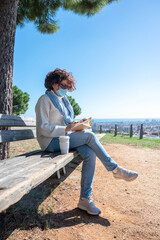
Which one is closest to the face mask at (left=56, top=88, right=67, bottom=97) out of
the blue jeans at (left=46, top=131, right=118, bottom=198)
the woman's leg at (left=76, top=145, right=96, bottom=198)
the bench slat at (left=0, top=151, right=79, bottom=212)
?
the blue jeans at (left=46, top=131, right=118, bottom=198)

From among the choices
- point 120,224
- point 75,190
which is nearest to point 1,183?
point 120,224

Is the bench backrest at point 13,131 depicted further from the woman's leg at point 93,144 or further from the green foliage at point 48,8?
the green foliage at point 48,8

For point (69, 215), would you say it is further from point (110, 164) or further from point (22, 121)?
point (22, 121)

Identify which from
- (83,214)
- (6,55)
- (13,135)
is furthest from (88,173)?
(6,55)

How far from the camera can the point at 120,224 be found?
166 centimetres

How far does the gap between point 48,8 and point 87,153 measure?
4406 millimetres

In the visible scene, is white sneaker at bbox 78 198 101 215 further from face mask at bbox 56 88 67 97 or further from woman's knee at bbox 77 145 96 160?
face mask at bbox 56 88 67 97

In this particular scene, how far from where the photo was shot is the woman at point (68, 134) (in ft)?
6.06

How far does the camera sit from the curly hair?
2207 mm

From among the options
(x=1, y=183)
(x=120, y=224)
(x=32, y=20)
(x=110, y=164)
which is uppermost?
(x=32, y=20)

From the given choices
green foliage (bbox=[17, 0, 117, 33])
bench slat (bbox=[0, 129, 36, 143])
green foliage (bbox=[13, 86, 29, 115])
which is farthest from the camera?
green foliage (bbox=[13, 86, 29, 115])

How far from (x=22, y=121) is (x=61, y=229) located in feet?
4.86

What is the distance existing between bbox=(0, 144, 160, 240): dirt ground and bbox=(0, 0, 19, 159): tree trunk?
1291 millimetres

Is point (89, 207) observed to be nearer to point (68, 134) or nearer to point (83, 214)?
point (83, 214)
